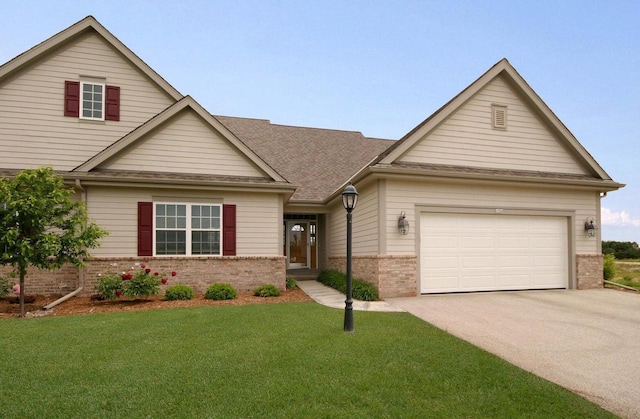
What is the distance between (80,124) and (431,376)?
12902 mm

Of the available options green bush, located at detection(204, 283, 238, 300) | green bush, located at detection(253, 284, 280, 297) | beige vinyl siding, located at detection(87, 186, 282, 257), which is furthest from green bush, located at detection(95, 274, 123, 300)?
green bush, located at detection(253, 284, 280, 297)

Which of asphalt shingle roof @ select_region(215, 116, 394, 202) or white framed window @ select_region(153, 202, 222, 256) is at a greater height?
asphalt shingle roof @ select_region(215, 116, 394, 202)

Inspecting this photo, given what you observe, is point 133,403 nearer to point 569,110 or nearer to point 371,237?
point 371,237

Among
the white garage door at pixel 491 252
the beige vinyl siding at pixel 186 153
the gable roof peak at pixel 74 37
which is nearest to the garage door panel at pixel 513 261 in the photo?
the white garage door at pixel 491 252

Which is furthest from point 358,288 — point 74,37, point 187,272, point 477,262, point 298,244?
point 74,37

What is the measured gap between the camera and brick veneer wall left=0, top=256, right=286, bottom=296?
10867mm

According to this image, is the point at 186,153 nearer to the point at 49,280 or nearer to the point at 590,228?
the point at 49,280

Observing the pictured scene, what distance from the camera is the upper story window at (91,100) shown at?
1234 cm

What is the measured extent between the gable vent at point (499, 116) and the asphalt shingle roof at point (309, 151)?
6819mm

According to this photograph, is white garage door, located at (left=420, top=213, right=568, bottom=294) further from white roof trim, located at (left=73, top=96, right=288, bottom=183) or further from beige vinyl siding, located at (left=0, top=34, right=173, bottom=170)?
beige vinyl siding, located at (left=0, top=34, right=173, bottom=170)

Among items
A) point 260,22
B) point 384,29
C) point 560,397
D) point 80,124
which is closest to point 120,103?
point 80,124

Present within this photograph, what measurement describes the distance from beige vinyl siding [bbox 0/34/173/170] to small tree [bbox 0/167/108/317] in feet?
11.0

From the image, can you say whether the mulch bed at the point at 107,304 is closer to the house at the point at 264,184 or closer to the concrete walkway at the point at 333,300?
the concrete walkway at the point at 333,300

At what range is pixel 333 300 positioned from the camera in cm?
1032
